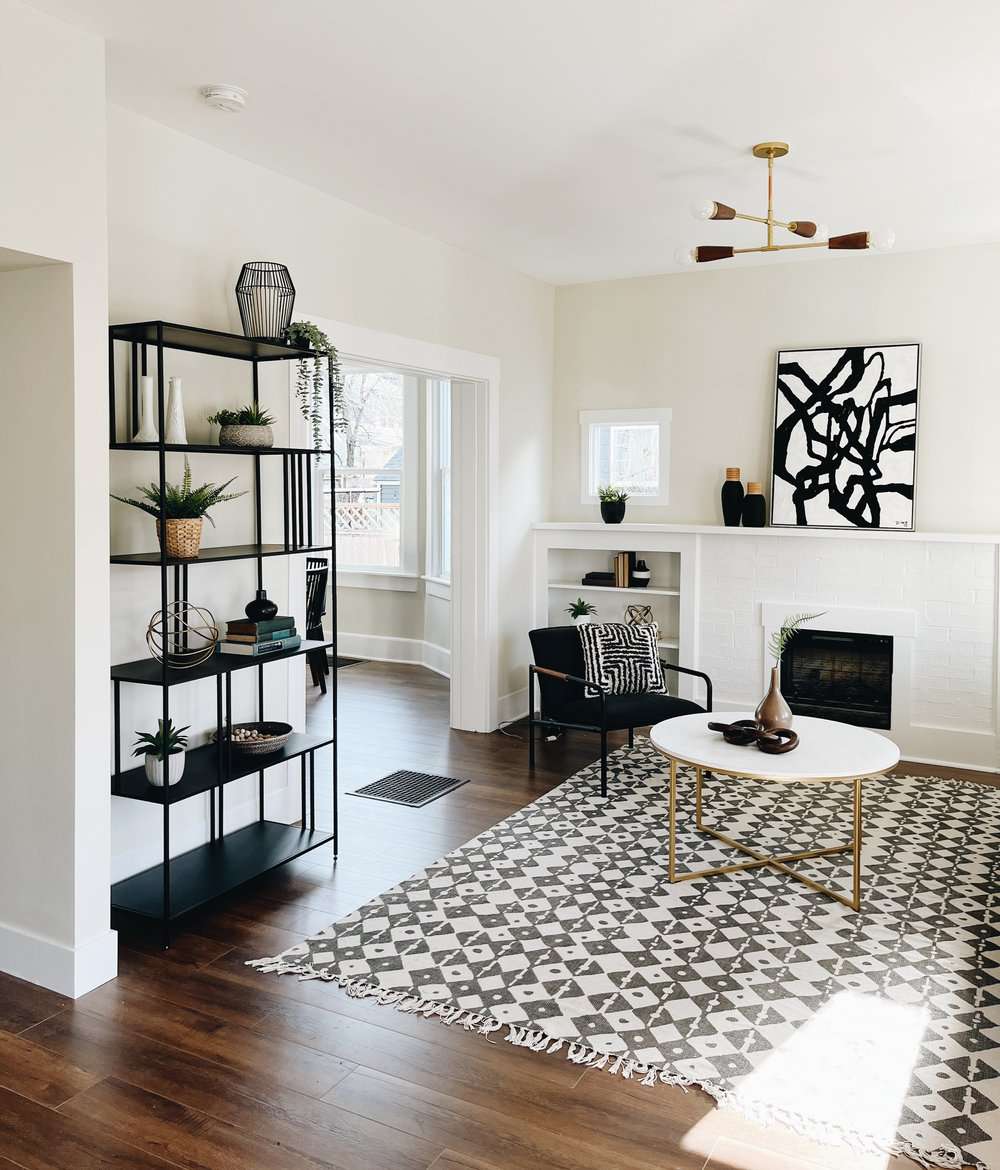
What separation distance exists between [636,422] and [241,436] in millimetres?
3250

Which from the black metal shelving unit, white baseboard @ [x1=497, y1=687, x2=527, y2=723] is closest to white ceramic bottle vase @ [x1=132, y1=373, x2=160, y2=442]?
the black metal shelving unit

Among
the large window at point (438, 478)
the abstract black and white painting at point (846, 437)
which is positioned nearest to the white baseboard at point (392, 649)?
the large window at point (438, 478)

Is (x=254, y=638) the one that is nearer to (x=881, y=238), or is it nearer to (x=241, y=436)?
(x=241, y=436)

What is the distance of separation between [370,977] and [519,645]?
335 centimetres

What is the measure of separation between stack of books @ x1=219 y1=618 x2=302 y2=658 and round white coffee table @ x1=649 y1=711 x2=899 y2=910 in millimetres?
1459

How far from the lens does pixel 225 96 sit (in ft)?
10.6

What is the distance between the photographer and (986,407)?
524 cm

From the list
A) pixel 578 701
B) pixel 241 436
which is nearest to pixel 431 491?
pixel 578 701

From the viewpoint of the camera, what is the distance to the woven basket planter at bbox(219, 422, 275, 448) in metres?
3.51

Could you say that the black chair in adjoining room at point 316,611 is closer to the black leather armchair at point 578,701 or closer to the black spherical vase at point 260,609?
the black leather armchair at point 578,701

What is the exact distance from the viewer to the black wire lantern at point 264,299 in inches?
143

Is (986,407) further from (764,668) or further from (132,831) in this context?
(132,831)

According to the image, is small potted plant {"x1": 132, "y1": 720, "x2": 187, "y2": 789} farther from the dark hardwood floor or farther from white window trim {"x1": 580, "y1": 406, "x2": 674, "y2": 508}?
white window trim {"x1": 580, "y1": 406, "x2": 674, "y2": 508}

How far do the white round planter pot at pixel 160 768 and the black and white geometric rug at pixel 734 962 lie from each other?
644 millimetres
